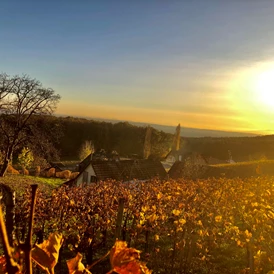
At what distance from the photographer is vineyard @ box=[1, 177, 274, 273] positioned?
7.98 meters

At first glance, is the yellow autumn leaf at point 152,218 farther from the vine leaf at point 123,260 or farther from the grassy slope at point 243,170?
the grassy slope at point 243,170

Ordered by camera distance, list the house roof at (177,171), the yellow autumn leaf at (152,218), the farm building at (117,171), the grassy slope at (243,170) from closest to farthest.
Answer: the yellow autumn leaf at (152,218), the grassy slope at (243,170), the farm building at (117,171), the house roof at (177,171)

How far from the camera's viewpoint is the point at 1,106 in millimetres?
25453

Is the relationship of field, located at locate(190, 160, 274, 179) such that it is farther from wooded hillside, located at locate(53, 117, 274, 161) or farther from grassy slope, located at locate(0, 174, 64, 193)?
wooded hillside, located at locate(53, 117, 274, 161)

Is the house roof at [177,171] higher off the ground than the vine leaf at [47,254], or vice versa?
the vine leaf at [47,254]

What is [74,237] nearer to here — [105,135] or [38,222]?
[38,222]

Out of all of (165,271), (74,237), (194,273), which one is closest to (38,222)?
(74,237)

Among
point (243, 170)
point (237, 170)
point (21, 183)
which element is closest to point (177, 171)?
point (237, 170)

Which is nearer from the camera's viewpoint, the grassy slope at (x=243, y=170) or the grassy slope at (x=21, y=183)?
the grassy slope at (x=21, y=183)

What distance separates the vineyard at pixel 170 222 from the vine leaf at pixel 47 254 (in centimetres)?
685

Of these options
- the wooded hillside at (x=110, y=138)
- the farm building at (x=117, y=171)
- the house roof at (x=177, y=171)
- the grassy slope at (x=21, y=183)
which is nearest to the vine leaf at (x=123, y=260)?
the grassy slope at (x=21, y=183)

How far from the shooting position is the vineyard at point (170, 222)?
7984mm

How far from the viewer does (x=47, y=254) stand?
743mm

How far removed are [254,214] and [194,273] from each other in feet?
7.23
